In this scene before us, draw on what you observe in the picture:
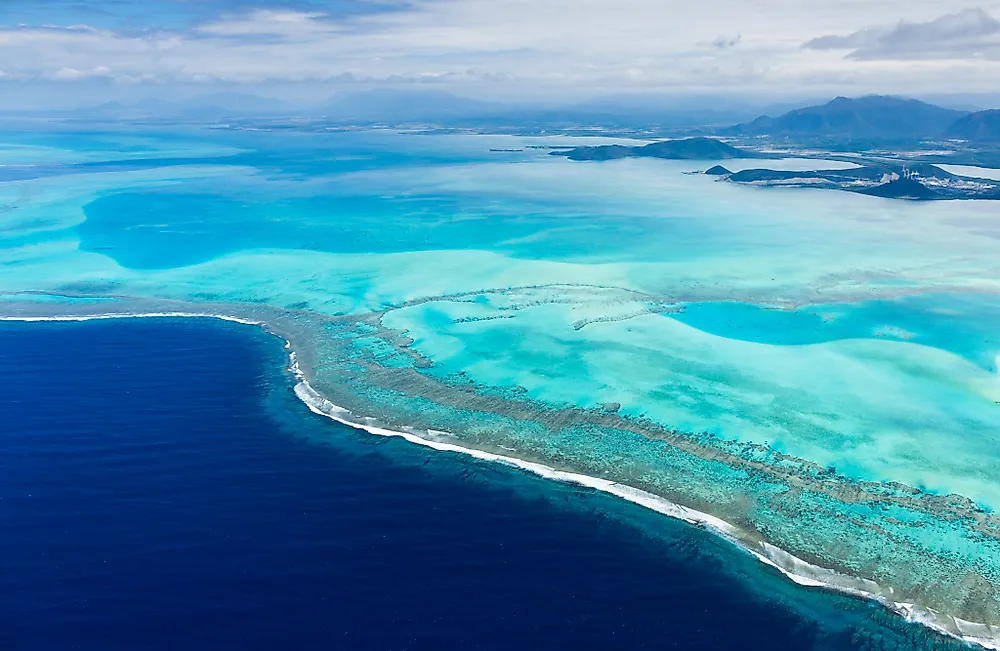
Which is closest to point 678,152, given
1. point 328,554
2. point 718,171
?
point 718,171

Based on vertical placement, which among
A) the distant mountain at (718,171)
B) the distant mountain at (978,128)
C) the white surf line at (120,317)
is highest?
the distant mountain at (978,128)

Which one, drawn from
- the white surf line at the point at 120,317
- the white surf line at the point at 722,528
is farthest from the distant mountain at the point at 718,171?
the white surf line at the point at 722,528

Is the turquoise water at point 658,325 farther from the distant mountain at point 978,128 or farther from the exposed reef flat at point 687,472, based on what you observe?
the distant mountain at point 978,128

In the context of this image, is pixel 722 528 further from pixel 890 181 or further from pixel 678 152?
pixel 678 152

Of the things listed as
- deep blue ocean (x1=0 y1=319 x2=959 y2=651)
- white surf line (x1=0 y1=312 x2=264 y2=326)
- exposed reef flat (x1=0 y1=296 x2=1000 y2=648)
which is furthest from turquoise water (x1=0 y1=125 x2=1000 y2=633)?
deep blue ocean (x1=0 y1=319 x2=959 y2=651)

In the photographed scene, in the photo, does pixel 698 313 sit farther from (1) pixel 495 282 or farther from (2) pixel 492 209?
(2) pixel 492 209

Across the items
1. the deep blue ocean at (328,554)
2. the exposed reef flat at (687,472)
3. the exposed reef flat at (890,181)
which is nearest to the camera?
the deep blue ocean at (328,554)

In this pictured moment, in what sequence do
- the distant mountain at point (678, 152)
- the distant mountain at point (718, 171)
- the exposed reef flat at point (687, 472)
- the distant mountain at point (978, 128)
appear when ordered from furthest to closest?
the distant mountain at point (978, 128), the distant mountain at point (678, 152), the distant mountain at point (718, 171), the exposed reef flat at point (687, 472)

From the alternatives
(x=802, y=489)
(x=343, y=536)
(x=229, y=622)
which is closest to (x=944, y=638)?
(x=802, y=489)
